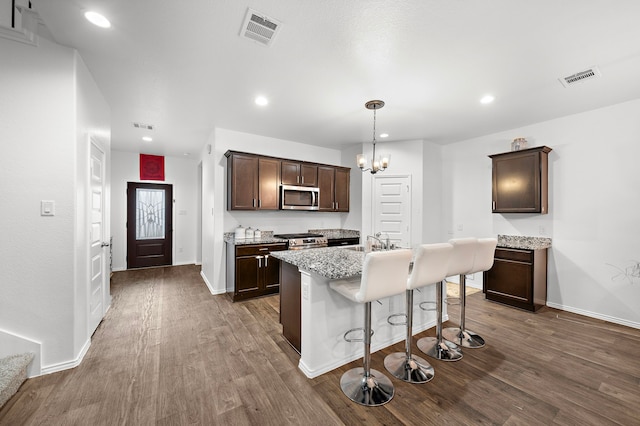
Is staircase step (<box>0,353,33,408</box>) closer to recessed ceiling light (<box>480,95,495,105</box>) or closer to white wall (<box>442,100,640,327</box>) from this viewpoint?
recessed ceiling light (<box>480,95,495,105</box>)

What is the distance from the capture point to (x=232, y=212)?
448cm

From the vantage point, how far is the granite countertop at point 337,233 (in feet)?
17.6

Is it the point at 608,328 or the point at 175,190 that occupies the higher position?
the point at 175,190

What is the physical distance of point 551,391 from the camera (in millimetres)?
1988

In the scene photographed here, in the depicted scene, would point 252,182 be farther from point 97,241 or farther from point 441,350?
point 441,350

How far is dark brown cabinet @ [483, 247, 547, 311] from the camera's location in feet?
11.6

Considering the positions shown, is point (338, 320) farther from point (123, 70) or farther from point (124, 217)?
point (124, 217)

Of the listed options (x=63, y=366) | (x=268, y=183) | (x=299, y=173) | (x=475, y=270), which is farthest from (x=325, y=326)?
(x=299, y=173)

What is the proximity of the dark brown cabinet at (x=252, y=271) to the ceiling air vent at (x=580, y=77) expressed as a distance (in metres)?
4.00

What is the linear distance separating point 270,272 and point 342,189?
2.35 meters

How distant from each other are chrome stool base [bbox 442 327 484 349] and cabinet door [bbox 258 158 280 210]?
3176 millimetres

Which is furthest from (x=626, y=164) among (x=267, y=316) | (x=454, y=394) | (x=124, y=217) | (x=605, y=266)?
(x=124, y=217)

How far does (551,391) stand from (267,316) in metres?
2.81

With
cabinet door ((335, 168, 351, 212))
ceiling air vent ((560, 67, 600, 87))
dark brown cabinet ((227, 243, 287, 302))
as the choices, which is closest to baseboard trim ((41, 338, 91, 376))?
dark brown cabinet ((227, 243, 287, 302))
